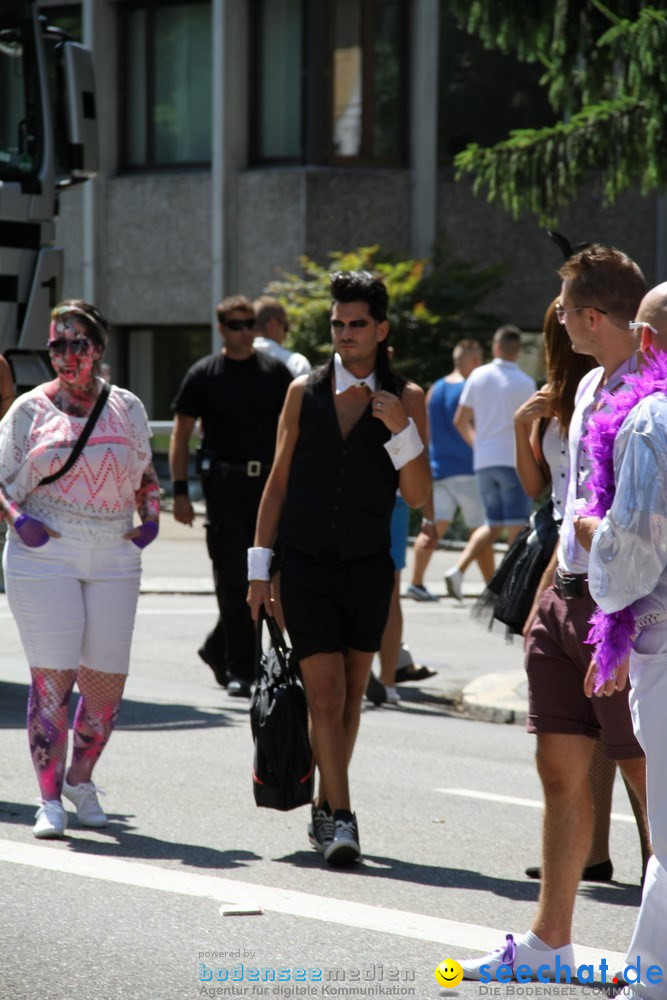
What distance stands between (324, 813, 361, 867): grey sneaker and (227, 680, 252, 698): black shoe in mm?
3643

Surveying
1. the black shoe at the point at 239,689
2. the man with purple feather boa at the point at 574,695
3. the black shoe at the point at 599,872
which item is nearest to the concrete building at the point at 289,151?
the black shoe at the point at 239,689

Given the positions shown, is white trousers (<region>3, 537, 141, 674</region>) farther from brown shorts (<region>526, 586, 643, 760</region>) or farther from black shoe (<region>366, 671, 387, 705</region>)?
black shoe (<region>366, 671, 387, 705</region>)

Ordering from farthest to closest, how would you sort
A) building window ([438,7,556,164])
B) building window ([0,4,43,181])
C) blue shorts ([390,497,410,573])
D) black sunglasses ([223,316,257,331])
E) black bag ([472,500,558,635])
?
building window ([438,7,556,164]) < building window ([0,4,43,181]) < blue shorts ([390,497,410,573]) < black sunglasses ([223,316,257,331]) < black bag ([472,500,558,635])

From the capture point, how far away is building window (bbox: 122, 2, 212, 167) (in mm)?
24797

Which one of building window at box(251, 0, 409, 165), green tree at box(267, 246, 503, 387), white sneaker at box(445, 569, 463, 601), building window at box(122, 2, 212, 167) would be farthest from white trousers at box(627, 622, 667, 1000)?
building window at box(122, 2, 212, 167)

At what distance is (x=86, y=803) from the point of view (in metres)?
6.68

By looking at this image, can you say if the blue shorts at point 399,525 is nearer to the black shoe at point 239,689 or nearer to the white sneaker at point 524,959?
the black shoe at point 239,689

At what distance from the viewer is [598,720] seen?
4.90 metres

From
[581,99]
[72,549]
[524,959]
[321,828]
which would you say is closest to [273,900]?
[321,828]

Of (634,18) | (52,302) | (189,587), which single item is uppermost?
(634,18)

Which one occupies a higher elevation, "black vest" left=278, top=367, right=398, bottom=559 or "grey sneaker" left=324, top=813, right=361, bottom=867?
"black vest" left=278, top=367, right=398, bottom=559

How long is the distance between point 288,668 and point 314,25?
720 inches

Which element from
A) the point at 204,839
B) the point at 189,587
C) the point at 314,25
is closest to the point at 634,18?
the point at 189,587

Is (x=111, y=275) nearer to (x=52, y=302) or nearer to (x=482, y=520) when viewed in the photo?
(x=482, y=520)
